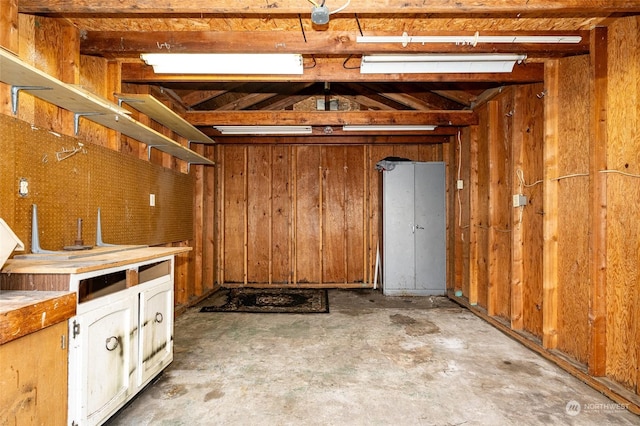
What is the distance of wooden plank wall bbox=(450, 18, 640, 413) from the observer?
2.16 meters

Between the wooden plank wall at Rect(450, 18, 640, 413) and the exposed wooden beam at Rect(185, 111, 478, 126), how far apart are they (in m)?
0.49

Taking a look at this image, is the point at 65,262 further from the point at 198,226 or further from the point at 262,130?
the point at 262,130

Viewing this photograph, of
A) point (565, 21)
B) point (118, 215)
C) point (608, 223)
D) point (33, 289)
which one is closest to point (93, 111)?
point (118, 215)

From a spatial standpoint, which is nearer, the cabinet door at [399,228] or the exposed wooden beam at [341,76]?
the exposed wooden beam at [341,76]

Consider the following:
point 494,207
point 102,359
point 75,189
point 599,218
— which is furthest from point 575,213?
point 75,189

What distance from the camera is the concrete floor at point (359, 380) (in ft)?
6.34

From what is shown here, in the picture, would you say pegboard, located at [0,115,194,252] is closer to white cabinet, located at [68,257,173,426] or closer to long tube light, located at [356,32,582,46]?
white cabinet, located at [68,257,173,426]

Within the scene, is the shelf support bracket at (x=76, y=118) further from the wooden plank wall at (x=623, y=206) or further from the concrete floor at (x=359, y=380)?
the wooden plank wall at (x=623, y=206)

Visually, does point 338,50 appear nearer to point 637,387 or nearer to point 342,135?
point 342,135

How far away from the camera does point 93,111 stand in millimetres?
2273

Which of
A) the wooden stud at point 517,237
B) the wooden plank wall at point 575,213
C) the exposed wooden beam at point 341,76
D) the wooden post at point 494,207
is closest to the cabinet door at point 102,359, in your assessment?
the exposed wooden beam at point 341,76

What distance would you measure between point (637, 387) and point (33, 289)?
3.41m

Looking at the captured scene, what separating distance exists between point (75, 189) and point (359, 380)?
2.35 meters

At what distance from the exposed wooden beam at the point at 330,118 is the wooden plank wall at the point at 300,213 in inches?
55.9
